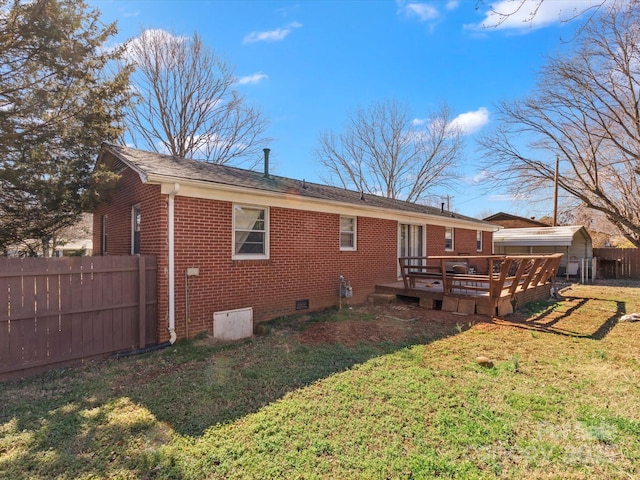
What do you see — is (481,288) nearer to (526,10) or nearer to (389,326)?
(389,326)

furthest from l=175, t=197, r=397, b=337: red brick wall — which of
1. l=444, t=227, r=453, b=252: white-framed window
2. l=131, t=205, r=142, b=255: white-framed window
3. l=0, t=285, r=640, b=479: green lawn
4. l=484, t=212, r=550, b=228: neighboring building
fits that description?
l=484, t=212, r=550, b=228: neighboring building

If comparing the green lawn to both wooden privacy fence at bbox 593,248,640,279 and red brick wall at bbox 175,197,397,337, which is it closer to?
red brick wall at bbox 175,197,397,337

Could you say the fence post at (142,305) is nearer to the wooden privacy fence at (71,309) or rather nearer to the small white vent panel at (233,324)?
the wooden privacy fence at (71,309)

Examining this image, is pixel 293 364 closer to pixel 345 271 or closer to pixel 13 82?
pixel 345 271

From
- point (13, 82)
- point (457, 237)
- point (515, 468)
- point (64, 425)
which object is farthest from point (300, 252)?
point (457, 237)

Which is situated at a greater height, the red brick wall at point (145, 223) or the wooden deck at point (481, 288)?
the red brick wall at point (145, 223)

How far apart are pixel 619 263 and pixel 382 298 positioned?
60.0 ft

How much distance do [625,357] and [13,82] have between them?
495 inches

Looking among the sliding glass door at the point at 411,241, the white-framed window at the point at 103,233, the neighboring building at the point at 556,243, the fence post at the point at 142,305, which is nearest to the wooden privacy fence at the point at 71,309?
the fence post at the point at 142,305

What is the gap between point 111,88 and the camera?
27.0ft

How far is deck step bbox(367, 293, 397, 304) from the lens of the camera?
32.2ft

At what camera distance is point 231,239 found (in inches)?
277

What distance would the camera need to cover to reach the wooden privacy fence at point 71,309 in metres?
4.64

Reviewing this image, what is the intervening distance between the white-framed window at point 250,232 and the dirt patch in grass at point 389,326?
81.5 inches
